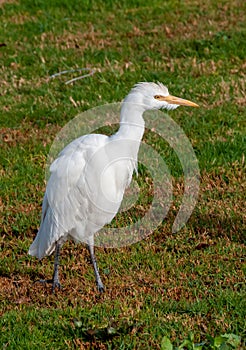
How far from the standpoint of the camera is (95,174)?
562cm

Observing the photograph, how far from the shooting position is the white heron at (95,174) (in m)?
5.62

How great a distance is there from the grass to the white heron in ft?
1.36

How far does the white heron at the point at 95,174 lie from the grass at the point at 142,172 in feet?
1.36

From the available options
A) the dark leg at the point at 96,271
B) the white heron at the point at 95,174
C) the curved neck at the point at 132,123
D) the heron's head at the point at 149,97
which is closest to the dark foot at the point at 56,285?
the white heron at the point at 95,174

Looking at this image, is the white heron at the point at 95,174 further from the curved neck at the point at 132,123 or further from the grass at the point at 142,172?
the grass at the point at 142,172

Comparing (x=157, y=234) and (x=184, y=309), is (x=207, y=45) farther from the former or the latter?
(x=184, y=309)

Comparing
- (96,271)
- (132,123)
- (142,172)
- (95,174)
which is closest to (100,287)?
(96,271)

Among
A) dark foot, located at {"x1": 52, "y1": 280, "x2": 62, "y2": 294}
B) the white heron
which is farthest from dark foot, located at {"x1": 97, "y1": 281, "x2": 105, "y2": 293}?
dark foot, located at {"x1": 52, "y1": 280, "x2": 62, "y2": 294}

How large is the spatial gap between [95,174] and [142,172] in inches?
83.8

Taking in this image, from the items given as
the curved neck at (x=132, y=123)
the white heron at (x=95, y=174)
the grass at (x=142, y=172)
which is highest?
the curved neck at (x=132, y=123)

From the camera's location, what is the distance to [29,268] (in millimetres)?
6184

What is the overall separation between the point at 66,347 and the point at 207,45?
6.59 metres

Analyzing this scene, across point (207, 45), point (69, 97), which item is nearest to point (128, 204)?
point (69, 97)

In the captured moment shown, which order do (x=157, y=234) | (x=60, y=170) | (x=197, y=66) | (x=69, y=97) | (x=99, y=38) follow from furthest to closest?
(x=99, y=38) → (x=197, y=66) → (x=69, y=97) → (x=157, y=234) → (x=60, y=170)
